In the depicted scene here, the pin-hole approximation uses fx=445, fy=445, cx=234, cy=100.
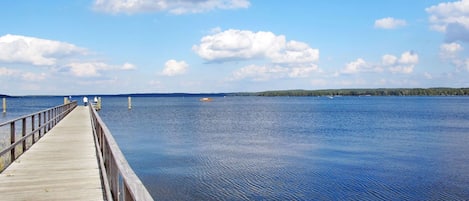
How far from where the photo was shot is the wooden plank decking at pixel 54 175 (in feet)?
23.9

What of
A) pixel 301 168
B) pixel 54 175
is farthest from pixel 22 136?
pixel 301 168

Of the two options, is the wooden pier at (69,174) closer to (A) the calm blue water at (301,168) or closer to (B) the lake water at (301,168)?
(B) the lake water at (301,168)

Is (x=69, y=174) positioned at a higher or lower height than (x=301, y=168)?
higher

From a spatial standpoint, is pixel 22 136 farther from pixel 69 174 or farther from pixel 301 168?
pixel 301 168

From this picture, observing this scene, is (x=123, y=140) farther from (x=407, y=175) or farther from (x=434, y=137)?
(x=434, y=137)

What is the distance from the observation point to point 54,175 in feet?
29.0

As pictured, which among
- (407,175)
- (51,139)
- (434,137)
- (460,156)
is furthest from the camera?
(434,137)

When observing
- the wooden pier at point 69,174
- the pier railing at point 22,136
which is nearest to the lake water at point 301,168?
the wooden pier at point 69,174

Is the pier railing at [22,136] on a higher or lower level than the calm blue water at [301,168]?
higher

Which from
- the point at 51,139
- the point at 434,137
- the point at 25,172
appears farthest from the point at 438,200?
the point at 434,137

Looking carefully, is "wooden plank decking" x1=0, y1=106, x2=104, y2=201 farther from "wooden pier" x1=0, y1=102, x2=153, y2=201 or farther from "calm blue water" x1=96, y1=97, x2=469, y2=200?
"calm blue water" x1=96, y1=97, x2=469, y2=200

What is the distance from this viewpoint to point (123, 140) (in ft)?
95.5

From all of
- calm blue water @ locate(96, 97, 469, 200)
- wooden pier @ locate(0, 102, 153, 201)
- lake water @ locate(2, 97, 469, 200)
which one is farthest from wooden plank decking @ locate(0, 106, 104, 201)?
calm blue water @ locate(96, 97, 469, 200)

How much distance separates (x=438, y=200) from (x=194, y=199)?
7.51 metres
